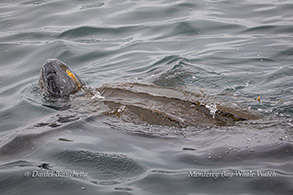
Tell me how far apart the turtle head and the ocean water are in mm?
265

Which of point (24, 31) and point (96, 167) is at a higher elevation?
point (24, 31)

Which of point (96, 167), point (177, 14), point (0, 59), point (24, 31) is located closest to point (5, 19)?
point (24, 31)

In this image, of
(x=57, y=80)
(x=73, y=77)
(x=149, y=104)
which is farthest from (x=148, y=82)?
(x=57, y=80)

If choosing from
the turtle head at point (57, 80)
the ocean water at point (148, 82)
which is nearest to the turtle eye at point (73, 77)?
the turtle head at point (57, 80)

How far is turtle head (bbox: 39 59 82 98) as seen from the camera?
660cm

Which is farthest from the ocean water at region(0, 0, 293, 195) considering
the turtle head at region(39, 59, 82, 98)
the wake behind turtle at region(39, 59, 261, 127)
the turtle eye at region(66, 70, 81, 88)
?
the turtle eye at region(66, 70, 81, 88)

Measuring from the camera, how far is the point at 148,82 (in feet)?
21.9

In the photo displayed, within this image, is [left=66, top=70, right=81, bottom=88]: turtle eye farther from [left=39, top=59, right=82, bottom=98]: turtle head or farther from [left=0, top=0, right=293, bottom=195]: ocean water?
[left=0, top=0, right=293, bottom=195]: ocean water

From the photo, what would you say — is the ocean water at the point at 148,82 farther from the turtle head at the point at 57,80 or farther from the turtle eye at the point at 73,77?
the turtle eye at the point at 73,77

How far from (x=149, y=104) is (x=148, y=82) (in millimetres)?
1268

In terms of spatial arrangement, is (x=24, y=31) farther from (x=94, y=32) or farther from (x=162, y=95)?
(x=162, y=95)

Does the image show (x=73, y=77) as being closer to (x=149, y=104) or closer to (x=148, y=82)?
(x=148, y=82)

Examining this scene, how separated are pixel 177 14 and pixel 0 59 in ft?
16.8

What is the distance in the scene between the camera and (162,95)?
18.5ft
